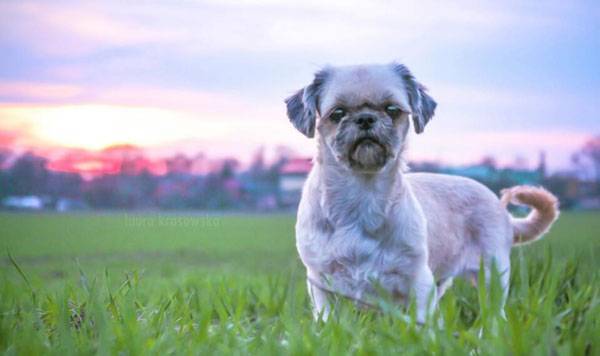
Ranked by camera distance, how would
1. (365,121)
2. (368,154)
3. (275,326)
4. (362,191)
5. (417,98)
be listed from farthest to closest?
(417,98) < (362,191) < (368,154) < (365,121) < (275,326)

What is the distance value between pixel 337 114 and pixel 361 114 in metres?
0.22

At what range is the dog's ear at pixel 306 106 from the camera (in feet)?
16.0

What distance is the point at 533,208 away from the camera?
6422mm

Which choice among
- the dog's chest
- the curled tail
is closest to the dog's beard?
the dog's chest

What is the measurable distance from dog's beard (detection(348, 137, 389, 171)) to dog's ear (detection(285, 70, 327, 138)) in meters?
0.41

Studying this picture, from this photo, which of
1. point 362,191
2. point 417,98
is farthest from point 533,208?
point 362,191

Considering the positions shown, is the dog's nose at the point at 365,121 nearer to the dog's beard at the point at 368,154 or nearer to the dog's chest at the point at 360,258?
the dog's beard at the point at 368,154

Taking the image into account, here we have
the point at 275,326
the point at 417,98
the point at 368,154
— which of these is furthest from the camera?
the point at 417,98

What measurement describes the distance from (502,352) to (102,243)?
12.1 metres

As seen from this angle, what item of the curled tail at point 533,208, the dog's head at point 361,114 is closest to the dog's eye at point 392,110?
the dog's head at point 361,114

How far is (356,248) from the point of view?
15.1 ft

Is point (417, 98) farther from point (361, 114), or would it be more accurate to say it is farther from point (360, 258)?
point (360, 258)

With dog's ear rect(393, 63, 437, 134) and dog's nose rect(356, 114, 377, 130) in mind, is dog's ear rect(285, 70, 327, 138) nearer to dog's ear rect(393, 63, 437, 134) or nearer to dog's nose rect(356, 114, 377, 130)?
dog's nose rect(356, 114, 377, 130)

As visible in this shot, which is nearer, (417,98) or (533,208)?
(417,98)
